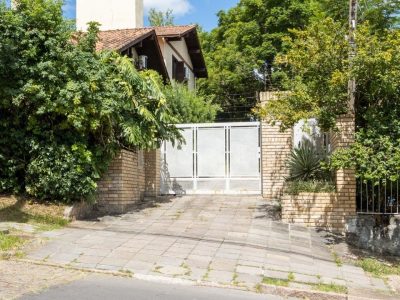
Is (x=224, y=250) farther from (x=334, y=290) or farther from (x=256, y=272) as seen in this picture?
(x=334, y=290)

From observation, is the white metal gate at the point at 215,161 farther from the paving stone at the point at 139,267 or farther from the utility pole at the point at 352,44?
the paving stone at the point at 139,267

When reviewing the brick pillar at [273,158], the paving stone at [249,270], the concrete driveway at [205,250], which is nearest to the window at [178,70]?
the brick pillar at [273,158]

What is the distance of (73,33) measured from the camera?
10609mm

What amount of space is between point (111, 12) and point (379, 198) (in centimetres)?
2085

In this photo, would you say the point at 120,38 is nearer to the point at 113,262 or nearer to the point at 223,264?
the point at 113,262

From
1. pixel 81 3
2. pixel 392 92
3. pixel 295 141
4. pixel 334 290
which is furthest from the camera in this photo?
pixel 81 3

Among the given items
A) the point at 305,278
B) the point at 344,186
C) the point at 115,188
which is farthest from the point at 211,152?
the point at 305,278

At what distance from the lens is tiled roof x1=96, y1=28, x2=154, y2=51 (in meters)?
17.1

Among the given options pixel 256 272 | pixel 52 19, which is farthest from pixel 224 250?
pixel 52 19

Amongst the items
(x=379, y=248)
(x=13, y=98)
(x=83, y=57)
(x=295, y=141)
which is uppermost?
(x=83, y=57)

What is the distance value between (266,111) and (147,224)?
11.8ft

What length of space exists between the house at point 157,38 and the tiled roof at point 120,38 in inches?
35.2

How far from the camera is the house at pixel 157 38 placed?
2186cm

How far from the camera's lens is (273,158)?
14484 mm
